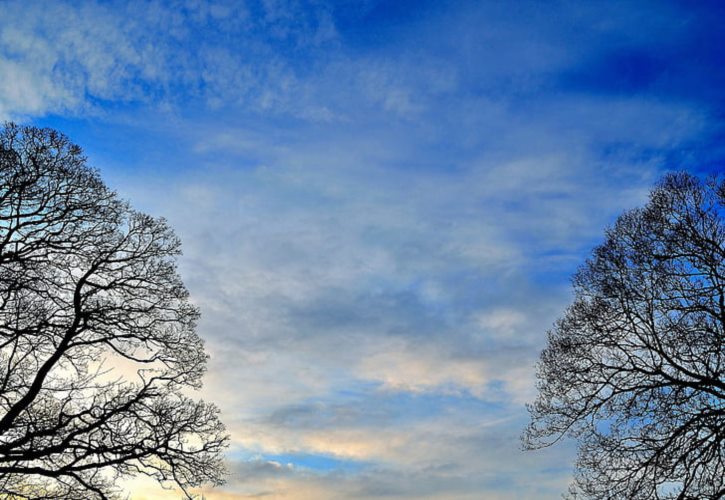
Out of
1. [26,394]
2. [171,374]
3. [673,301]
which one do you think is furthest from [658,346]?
[26,394]

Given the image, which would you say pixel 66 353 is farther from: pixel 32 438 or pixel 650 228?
pixel 650 228

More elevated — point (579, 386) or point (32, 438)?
point (579, 386)

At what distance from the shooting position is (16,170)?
467 inches

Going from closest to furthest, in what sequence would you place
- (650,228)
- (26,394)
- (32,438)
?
(32,438) < (26,394) < (650,228)

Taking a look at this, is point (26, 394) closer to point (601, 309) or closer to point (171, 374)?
point (171, 374)

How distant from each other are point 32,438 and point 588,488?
1121cm

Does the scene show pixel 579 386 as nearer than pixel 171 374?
No

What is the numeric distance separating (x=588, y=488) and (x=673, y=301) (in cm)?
446

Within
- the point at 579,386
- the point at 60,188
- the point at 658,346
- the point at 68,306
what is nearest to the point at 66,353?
the point at 68,306

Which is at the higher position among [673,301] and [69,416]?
[673,301]

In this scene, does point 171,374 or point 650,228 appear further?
point 650,228

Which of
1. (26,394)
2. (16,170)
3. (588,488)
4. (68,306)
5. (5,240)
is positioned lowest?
(588,488)

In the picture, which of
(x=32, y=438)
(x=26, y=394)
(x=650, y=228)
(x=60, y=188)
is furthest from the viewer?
(x=650, y=228)

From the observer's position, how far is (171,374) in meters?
13.1
